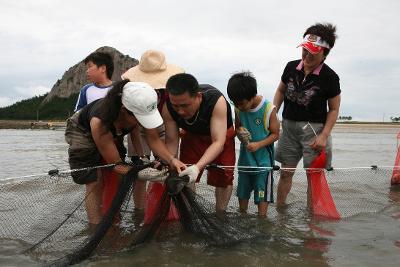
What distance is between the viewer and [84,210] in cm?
388

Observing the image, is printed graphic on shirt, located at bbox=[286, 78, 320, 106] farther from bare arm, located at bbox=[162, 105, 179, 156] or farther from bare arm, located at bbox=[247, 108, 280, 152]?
bare arm, located at bbox=[162, 105, 179, 156]

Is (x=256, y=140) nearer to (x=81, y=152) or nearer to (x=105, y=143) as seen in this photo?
(x=105, y=143)

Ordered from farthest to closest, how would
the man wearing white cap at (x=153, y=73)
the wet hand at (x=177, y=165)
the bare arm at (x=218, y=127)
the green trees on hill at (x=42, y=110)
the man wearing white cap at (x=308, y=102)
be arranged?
the green trees on hill at (x=42, y=110), the man wearing white cap at (x=308, y=102), the man wearing white cap at (x=153, y=73), the bare arm at (x=218, y=127), the wet hand at (x=177, y=165)

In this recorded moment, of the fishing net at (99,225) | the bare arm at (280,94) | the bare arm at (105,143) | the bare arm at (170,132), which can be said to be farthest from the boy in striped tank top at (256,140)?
the bare arm at (105,143)

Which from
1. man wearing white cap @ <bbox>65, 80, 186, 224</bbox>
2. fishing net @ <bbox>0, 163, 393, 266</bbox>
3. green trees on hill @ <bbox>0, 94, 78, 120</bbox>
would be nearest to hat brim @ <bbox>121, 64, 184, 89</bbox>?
man wearing white cap @ <bbox>65, 80, 186, 224</bbox>

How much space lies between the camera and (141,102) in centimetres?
315

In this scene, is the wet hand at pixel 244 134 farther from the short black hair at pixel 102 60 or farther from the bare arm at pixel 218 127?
the short black hair at pixel 102 60

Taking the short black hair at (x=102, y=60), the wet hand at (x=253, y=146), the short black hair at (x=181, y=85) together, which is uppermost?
the short black hair at (x=102, y=60)

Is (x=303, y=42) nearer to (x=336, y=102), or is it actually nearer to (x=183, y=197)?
(x=336, y=102)

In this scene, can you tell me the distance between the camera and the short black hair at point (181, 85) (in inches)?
133

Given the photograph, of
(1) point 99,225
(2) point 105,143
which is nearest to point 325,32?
(2) point 105,143

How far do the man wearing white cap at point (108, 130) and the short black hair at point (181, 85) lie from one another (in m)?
0.18

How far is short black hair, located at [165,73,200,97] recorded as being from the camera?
338 centimetres

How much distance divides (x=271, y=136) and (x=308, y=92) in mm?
676
